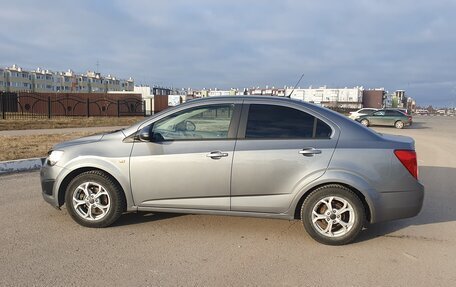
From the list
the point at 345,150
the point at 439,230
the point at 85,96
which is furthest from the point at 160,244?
the point at 85,96

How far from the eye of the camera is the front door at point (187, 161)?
158 inches

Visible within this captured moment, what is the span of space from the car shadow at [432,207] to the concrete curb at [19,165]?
7.13 m

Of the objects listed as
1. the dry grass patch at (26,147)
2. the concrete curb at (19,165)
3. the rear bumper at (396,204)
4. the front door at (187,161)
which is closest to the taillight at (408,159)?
the rear bumper at (396,204)

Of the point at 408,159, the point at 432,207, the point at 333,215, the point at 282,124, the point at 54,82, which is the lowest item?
the point at 432,207

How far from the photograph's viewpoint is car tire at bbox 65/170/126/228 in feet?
13.9

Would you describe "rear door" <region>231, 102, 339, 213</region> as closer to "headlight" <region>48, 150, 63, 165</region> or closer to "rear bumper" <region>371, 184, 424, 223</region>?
"rear bumper" <region>371, 184, 424, 223</region>

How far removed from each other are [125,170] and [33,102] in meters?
29.9

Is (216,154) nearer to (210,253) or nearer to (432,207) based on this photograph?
(210,253)

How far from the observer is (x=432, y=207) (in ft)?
17.8

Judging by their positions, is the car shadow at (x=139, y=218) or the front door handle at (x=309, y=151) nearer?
the front door handle at (x=309, y=151)

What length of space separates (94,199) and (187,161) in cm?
129

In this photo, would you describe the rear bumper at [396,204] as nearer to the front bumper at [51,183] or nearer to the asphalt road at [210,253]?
the asphalt road at [210,253]

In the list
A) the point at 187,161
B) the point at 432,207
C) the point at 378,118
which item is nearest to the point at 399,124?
the point at 378,118

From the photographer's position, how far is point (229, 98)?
4273 millimetres
